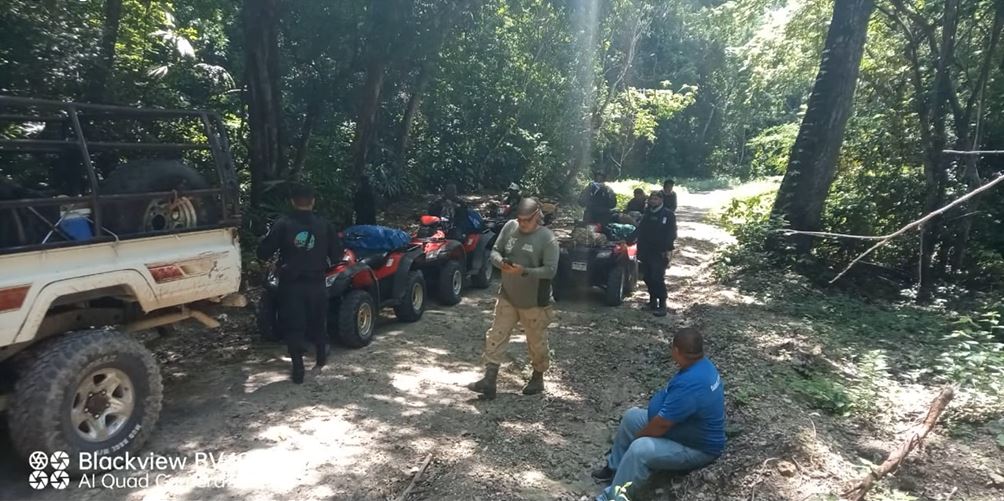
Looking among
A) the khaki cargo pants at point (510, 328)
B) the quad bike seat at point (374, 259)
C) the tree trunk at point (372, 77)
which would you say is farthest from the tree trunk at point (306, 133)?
the khaki cargo pants at point (510, 328)

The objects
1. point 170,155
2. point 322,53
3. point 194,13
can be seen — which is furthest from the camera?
point 322,53

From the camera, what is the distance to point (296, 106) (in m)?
12.8

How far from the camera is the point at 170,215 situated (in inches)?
193

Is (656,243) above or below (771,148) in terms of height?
below

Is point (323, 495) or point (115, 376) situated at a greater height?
point (115, 376)

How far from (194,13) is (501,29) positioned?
36.5 feet

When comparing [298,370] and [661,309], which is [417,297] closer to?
[298,370]

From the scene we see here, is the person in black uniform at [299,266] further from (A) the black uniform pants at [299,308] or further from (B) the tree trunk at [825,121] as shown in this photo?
(B) the tree trunk at [825,121]

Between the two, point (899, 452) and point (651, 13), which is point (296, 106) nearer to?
point (899, 452)

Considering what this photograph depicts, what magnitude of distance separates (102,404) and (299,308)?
1.83 m

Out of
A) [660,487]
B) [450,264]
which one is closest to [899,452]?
[660,487]

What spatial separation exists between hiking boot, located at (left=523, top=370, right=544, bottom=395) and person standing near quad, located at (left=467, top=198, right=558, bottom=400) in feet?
0.41

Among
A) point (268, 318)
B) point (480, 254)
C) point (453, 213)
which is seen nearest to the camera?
point (268, 318)

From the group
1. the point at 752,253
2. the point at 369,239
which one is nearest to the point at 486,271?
the point at 369,239
